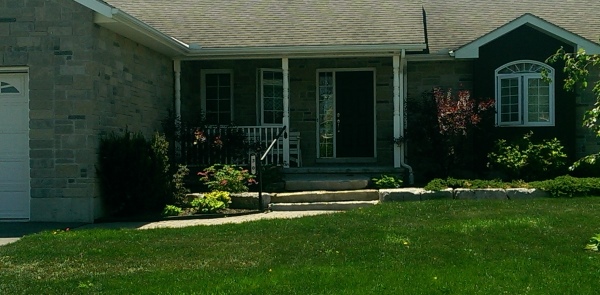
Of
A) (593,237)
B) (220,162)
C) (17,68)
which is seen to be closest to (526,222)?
(593,237)

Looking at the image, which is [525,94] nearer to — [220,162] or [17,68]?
[220,162]

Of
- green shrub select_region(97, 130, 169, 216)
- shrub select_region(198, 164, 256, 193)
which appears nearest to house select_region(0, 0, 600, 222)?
green shrub select_region(97, 130, 169, 216)

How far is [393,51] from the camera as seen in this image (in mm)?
14797

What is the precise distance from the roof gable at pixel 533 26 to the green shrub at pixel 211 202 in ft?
21.3

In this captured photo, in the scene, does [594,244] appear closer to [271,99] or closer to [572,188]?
[572,188]

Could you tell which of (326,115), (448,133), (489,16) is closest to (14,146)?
(326,115)

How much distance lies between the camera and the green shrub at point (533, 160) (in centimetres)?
1459

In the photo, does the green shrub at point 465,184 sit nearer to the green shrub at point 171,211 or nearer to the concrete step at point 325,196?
the concrete step at point 325,196

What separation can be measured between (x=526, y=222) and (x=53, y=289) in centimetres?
618

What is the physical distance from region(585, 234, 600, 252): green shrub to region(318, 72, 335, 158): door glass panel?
29.7 feet

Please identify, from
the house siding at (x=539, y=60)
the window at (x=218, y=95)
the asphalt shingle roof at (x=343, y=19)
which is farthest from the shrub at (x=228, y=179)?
the house siding at (x=539, y=60)

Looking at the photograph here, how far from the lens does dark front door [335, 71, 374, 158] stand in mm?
16891

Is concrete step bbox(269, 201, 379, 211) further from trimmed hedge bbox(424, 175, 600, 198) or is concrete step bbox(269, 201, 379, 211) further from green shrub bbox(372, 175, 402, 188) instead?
trimmed hedge bbox(424, 175, 600, 198)

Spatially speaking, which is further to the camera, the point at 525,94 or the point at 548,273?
the point at 525,94
